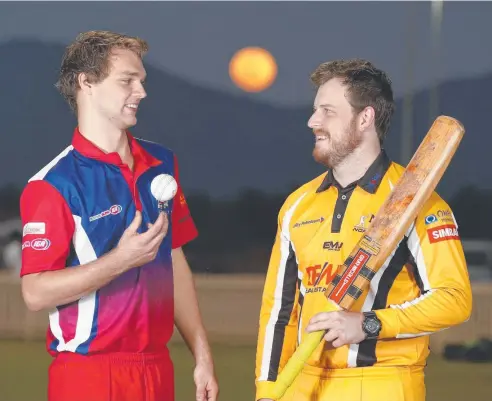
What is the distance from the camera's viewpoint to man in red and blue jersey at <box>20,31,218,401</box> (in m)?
3.58

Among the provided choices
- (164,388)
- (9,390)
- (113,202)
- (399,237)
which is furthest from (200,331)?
(9,390)

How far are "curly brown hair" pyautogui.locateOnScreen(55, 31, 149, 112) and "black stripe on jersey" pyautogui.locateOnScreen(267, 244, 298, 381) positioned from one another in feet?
2.69

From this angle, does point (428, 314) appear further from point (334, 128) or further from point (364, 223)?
point (334, 128)

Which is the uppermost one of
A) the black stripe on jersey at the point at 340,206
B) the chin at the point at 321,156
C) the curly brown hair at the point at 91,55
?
the curly brown hair at the point at 91,55

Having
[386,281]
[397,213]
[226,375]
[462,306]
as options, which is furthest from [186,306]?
[226,375]

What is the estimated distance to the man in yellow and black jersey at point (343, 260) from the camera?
3.32 m

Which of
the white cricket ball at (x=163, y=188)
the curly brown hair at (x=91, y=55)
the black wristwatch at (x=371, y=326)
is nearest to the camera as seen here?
the black wristwatch at (x=371, y=326)

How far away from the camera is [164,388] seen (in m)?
3.76

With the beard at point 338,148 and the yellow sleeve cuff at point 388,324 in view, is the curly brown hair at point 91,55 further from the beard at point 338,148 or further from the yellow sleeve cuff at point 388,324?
the yellow sleeve cuff at point 388,324

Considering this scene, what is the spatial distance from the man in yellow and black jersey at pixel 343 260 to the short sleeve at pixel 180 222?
1.20 ft

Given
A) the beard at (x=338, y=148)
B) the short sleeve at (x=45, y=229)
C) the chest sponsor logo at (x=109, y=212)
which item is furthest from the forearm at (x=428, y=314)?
the short sleeve at (x=45, y=229)

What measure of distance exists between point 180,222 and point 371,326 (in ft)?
2.84

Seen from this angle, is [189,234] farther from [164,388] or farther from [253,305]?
→ [253,305]

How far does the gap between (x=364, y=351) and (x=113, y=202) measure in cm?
90
